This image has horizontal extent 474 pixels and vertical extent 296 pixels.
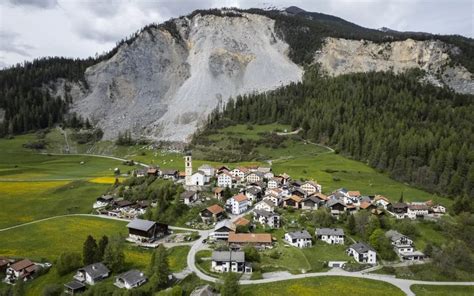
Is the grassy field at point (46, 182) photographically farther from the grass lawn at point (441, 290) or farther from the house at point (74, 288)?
the grass lawn at point (441, 290)

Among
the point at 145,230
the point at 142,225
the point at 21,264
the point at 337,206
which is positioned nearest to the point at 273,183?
the point at 337,206

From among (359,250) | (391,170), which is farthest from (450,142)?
(359,250)

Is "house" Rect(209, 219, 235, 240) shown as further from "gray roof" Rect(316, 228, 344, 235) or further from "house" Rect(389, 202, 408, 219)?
"house" Rect(389, 202, 408, 219)

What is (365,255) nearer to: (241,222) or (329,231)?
(329,231)

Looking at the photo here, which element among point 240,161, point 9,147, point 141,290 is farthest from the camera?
point 9,147

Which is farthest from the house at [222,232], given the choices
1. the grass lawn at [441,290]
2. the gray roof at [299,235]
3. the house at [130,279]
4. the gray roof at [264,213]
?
the grass lawn at [441,290]

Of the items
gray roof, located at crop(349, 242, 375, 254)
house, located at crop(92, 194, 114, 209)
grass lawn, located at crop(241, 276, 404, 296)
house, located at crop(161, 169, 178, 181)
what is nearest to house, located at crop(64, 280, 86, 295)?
grass lawn, located at crop(241, 276, 404, 296)

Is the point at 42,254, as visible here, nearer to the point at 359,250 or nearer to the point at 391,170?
the point at 359,250
